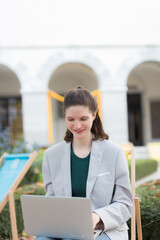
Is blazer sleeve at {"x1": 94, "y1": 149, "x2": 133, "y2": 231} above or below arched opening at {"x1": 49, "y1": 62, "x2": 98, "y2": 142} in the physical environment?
below

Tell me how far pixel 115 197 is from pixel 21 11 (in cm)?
1134

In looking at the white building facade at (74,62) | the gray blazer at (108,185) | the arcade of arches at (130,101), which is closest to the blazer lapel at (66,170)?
the gray blazer at (108,185)

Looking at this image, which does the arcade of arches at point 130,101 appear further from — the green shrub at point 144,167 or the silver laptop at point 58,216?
the silver laptop at point 58,216

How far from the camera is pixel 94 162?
211 centimetres

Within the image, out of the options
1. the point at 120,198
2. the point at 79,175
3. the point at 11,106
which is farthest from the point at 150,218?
the point at 11,106

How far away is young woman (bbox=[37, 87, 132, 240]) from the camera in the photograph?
80.6 inches

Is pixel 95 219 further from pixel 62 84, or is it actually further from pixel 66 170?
pixel 62 84

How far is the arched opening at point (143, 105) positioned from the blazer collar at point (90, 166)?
13.7 metres

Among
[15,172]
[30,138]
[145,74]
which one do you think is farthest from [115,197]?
[145,74]

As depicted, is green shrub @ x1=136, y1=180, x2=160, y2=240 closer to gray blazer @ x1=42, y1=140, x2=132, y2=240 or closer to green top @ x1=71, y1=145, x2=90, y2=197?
gray blazer @ x1=42, y1=140, x2=132, y2=240

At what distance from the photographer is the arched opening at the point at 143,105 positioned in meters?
15.6

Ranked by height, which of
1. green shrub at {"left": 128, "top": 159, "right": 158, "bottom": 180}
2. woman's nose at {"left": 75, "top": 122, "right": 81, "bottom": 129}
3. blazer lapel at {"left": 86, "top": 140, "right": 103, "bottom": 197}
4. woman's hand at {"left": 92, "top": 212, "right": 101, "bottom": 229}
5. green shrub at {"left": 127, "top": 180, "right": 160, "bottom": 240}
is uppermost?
woman's nose at {"left": 75, "top": 122, "right": 81, "bottom": 129}

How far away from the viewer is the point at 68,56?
1191 cm

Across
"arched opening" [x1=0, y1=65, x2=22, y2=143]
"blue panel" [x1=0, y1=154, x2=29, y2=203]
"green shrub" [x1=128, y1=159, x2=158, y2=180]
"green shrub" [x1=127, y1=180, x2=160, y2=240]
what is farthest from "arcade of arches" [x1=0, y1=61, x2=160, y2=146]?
"green shrub" [x1=127, y1=180, x2=160, y2=240]
